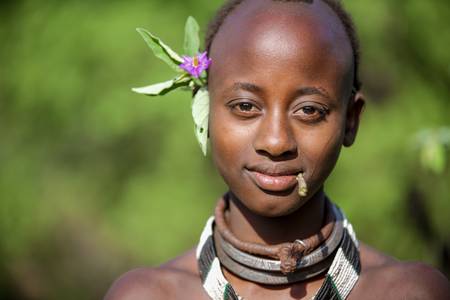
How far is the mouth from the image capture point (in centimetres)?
275

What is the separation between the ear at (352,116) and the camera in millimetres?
3015

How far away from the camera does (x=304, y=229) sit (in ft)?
9.86

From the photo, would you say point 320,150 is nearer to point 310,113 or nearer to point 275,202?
point 310,113

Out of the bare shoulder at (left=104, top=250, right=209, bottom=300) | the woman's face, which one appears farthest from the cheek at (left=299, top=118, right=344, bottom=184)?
the bare shoulder at (left=104, top=250, right=209, bottom=300)

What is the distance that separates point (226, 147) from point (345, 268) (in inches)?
24.2

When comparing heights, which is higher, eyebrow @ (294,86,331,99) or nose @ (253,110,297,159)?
eyebrow @ (294,86,331,99)

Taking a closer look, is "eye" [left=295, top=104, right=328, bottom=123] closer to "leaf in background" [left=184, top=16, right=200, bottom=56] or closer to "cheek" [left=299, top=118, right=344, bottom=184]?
"cheek" [left=299, top=118, right=344, bottom=184]

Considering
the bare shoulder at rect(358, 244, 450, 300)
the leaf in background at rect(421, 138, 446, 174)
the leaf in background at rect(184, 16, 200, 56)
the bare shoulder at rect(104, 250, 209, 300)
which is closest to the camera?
the bare shoulder at rect(358, 244, 450, 300)

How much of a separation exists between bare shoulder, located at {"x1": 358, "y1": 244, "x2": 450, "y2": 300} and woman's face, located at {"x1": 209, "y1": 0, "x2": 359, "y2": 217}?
1.40 ft

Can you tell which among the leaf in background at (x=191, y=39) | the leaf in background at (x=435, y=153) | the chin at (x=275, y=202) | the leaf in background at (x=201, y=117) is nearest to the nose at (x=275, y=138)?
the chin at (x=275, y=202)

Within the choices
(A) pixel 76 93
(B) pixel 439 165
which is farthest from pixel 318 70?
(A) pixel 76 93

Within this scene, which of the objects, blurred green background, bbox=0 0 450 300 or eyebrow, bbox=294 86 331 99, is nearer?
eyebrow, bbox=294 86 331 99

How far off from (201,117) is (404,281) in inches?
36.6

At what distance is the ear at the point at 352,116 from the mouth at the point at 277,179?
13.3 inches
